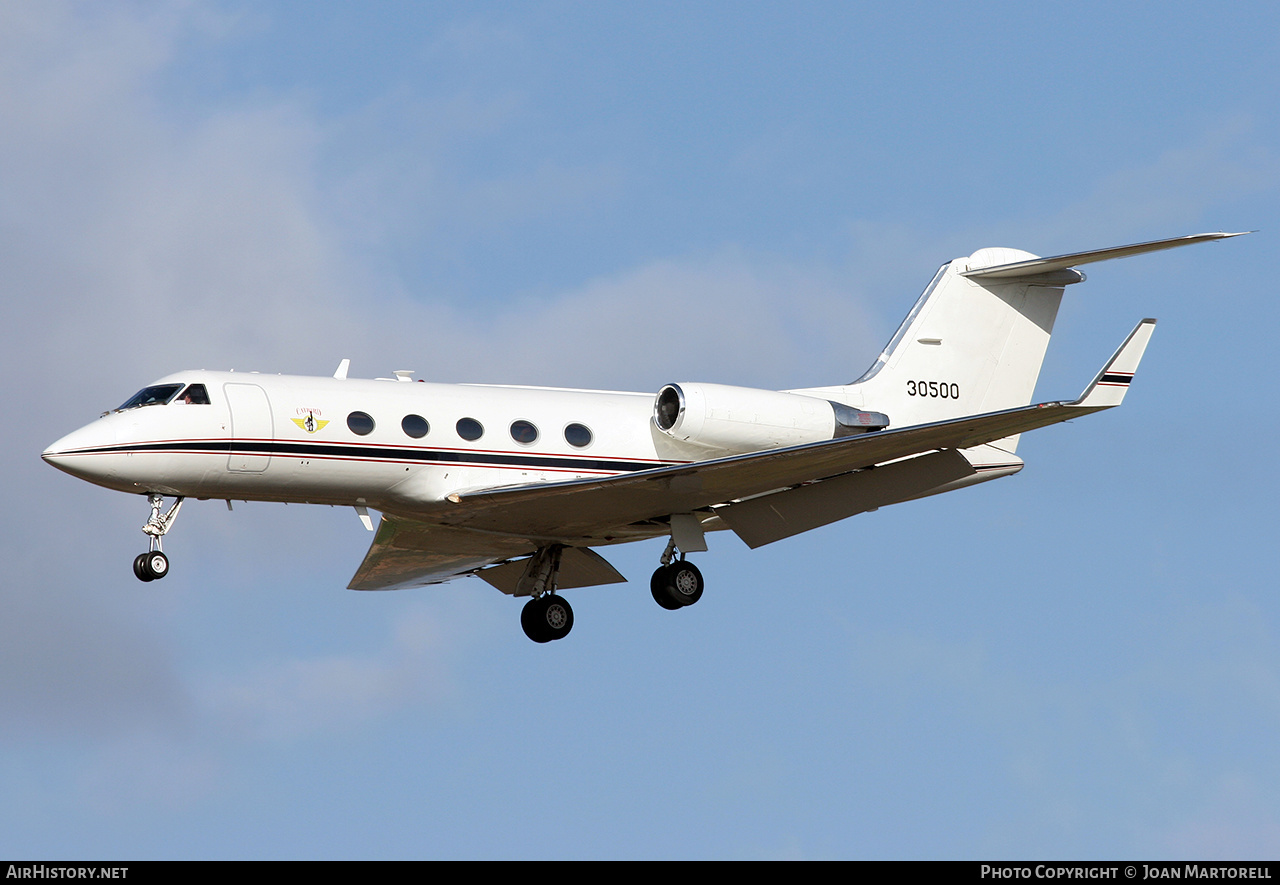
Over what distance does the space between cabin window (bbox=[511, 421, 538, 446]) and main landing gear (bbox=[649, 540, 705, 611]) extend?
2.47 metres

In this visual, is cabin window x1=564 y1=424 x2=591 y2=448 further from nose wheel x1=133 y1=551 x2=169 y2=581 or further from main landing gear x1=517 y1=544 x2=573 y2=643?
nose wheel x1=133 y1=551 x2=169 y2=581

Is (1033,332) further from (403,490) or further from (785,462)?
(403,490)

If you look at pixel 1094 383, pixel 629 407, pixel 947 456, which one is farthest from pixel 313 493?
pixel 1094 383

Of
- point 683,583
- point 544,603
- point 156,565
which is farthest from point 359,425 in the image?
point 683,583

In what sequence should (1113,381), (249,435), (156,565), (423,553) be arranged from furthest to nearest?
(423,553)
(249,435)
(156,565)
(1113,381)

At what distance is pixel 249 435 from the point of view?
847 inches

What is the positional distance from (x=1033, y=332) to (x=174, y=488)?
12918 mm

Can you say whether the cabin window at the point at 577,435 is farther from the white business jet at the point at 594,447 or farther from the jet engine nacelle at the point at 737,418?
the jet engine nacelle at the point at 737,418

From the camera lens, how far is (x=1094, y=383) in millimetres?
20578

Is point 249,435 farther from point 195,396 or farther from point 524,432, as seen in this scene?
point 524,432

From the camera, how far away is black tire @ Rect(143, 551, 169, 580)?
2111cm

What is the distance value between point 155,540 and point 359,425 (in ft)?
9.23

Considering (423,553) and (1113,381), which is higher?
(1113,381)
